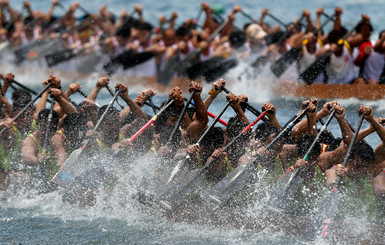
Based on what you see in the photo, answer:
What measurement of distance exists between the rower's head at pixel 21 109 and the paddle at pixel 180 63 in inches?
170

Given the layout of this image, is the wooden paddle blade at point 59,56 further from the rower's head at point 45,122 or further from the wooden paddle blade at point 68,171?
the wooden paddle blade at point 68,171

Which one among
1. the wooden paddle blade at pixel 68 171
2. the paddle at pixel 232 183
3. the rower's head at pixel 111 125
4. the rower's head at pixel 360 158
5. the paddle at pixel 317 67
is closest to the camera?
the rower's head at pixel 360 158

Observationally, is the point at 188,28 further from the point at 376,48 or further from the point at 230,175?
the point at 230,175

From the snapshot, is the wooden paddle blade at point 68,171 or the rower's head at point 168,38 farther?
the rower's head at point 168,38

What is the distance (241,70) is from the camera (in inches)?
413

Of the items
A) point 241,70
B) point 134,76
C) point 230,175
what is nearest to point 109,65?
point 134,76

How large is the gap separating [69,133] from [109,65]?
5820mm

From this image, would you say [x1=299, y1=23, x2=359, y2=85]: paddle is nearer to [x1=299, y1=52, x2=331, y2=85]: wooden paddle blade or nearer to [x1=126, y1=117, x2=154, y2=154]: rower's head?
[x1=299, y1=52, x2=331, y2=85]: wooden paddle blade

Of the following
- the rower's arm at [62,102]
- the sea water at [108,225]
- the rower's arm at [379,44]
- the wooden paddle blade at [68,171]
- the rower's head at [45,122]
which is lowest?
the sea water at [108,225]

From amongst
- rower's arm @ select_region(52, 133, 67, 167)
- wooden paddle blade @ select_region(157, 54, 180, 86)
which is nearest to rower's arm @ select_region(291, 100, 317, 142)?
rower's arm @ select_region(52, 133, 67, 167)

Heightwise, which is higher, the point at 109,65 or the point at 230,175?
the point at 109,65

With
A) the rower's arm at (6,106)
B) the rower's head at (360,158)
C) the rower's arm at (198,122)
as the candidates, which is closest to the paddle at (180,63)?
the rower's arm at (6,106)

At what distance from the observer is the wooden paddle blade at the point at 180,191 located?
5211 millimetres

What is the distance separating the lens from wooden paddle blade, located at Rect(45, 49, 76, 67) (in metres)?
12.3
